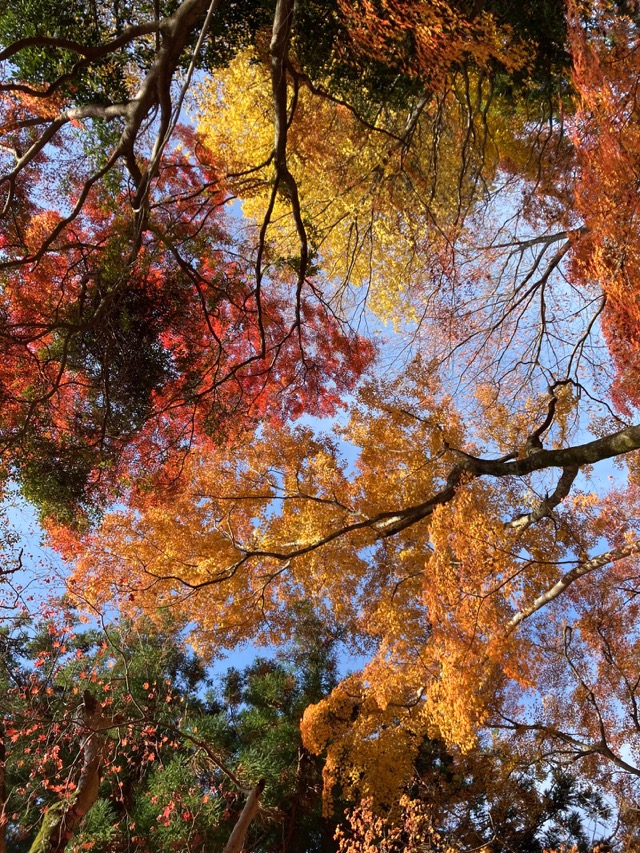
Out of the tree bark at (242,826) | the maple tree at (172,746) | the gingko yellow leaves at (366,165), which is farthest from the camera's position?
the maple tree at (172,746)

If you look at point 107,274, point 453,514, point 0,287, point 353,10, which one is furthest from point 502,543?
point 0,287

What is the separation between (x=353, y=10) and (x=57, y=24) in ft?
9.27

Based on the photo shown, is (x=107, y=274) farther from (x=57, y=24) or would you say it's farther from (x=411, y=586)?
(x=411, y=586)

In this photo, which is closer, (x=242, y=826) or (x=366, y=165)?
(x=242, y=826)

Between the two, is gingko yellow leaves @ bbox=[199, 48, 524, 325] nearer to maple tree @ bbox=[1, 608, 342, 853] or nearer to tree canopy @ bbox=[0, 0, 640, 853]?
tree canopy @ bbox=[0, 0, 640, 853]

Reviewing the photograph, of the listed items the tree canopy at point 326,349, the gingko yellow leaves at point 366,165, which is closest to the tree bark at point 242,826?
the tree canopy at point 326,349

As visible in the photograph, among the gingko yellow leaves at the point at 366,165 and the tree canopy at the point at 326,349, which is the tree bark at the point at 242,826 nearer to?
the tree canopy at the point at 326,349

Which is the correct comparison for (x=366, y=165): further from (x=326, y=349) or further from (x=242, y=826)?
(x=242, y=826)

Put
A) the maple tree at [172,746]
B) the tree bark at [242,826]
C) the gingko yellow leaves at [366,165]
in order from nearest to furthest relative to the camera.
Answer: the tree bark at [242,826]
the gingko yellow leaves at [366,165]
the maple tree at [172,746]

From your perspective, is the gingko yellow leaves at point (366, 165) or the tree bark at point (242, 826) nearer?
the tree bark at point (242, 826)

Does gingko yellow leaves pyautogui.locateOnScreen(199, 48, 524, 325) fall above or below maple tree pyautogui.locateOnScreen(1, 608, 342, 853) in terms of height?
above

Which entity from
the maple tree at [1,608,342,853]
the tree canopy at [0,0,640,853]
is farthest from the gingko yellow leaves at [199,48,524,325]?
the maple tree at [1,608,342,853]

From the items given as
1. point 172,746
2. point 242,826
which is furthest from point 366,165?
point 172,746

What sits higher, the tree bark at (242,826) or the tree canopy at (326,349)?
the tree canopy at (326,349)
